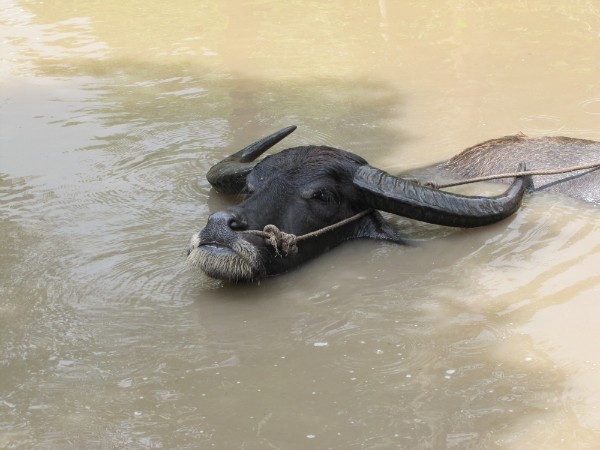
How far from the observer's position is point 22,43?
Answer: 10273 mm

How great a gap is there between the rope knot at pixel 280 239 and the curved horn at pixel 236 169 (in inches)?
43.3

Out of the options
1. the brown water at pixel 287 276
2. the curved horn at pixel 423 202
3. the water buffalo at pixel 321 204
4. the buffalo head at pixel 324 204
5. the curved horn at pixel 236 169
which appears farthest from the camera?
the curved horn at pixel 236 169

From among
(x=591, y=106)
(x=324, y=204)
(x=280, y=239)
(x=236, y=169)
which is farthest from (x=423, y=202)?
(x=591, y=106)

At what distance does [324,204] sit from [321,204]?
24 millimetres

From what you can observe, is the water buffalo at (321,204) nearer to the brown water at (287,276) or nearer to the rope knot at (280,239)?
the rope knot at (280,239)

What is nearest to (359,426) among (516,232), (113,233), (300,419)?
(300,419)

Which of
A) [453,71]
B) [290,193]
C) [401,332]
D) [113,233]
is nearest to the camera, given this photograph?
[401,332]

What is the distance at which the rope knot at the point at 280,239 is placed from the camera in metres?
4.76

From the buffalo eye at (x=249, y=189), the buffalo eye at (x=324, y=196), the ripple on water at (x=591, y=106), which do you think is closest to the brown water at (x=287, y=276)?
the ripple on water at (x=591, y=106)

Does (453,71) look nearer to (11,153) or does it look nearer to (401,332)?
(11,153)

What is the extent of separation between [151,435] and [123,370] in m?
0.56

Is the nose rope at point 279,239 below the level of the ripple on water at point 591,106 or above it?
below

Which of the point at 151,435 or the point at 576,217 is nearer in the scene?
the point at 151,435

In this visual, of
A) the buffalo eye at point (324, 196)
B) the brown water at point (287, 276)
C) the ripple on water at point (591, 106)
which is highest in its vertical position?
the ripple on water at point (591, 106)
